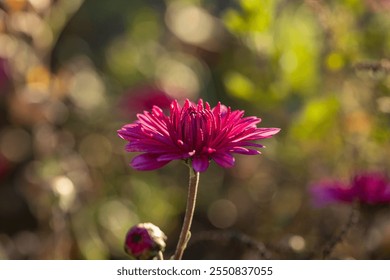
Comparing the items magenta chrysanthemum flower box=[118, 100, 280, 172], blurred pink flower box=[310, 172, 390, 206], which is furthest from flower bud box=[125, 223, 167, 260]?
blurred pink flower box=[310, 172, 390, 206]

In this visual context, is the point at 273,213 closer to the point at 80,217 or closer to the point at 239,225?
the point at 239,225

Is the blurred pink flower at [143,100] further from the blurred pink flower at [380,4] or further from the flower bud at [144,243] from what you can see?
the flower bud at [144,243]

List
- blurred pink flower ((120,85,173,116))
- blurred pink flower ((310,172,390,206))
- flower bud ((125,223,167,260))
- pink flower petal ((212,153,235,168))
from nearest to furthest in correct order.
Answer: pink flower petal ((212,153,235,168)), flower bud ((125,223,167,260)), blurred pink flower ((310,172,390,206)), blurred pink flower ((120,85,173,116))

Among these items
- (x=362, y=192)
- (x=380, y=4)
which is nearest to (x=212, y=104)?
(x=380, y=4)

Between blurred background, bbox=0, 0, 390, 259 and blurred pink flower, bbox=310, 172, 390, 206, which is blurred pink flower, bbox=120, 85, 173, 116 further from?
blurred pink flower, bbox=310, 172, 390, 206

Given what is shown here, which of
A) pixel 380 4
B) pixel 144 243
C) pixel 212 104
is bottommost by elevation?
pixel 212 104

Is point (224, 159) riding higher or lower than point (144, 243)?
higher

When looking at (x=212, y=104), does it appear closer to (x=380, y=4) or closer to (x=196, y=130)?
(x=380, y=4)
